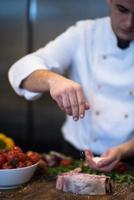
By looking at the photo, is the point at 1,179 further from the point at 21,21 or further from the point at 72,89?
the point at 21,21

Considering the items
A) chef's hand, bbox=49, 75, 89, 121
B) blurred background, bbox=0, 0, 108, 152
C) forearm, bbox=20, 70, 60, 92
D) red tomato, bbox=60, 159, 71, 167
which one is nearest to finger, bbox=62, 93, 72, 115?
chef's hand, bbox=49, 75, 89, 121

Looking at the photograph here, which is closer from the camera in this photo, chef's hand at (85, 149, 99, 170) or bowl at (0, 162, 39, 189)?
bowl at (0, 162, 39, 189)

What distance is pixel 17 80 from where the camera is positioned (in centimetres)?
142

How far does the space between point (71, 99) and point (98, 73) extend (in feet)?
1.54

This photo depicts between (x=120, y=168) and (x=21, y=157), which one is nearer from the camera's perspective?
(x=21, y=157)

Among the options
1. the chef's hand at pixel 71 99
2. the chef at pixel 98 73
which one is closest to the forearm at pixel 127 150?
the chef at pixel 98 73

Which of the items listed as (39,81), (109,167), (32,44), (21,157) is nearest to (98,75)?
(39,81)

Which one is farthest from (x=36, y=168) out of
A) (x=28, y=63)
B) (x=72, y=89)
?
(x=28, y=63)

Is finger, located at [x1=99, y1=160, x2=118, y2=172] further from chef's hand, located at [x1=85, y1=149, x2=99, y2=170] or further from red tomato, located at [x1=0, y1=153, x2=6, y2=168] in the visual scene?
red tomato, located at [x1=0, y1=153, x2=6, y2=168]

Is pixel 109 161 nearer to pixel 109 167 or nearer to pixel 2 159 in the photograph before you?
pixel 109 167

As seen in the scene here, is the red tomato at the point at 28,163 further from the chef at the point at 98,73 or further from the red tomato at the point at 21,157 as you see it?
the chef at the point at 98,73

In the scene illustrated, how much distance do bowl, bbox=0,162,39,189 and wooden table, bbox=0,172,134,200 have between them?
0.05 feet

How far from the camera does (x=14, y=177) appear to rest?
3.75 ft

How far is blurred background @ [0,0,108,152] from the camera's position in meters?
2.42
